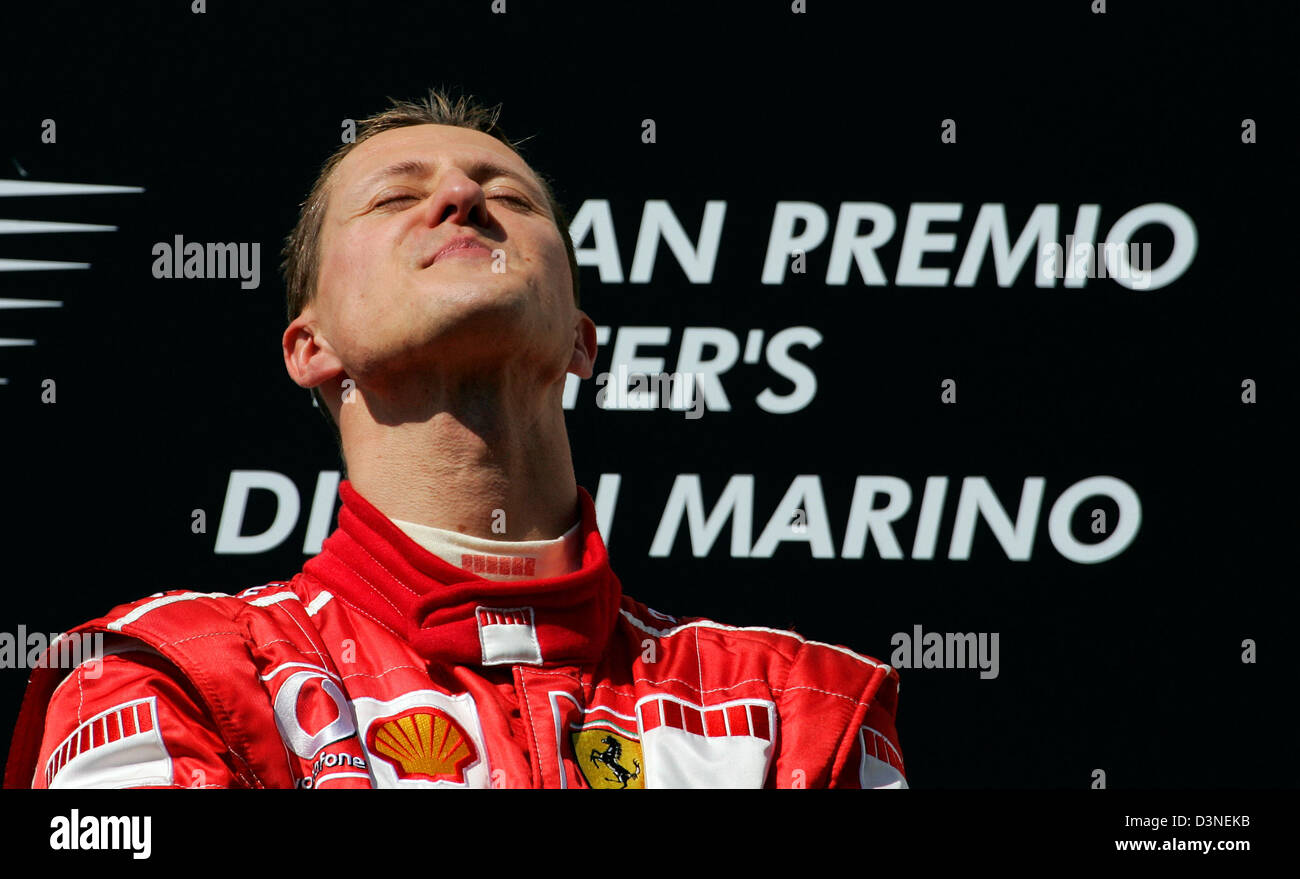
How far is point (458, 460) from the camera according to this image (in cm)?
261

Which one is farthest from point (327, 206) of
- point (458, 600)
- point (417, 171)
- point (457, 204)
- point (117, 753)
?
point (117, 753)

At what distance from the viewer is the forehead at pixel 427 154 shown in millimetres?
2791

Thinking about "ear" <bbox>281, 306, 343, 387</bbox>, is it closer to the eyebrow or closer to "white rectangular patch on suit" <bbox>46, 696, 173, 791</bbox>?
the eyebrow

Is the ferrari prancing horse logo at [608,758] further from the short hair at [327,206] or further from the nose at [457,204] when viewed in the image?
the nose at [457,204]

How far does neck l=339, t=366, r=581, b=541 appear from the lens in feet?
8.54

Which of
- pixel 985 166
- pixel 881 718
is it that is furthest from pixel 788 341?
pixel 881 718

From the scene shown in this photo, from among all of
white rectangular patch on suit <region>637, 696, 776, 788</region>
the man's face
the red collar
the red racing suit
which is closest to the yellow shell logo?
the red racing suit

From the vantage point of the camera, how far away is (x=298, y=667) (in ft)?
7.47

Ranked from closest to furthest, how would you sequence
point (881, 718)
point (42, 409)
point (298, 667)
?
point (298, 667) < point (881, 718) < point (42, 409)

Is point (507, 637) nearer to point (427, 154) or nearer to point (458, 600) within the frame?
point (458, 600)

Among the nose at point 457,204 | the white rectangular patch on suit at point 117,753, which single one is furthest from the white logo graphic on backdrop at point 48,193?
the white rectangular patch on suit at point 117,753

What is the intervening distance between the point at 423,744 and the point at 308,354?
2.73 feet
